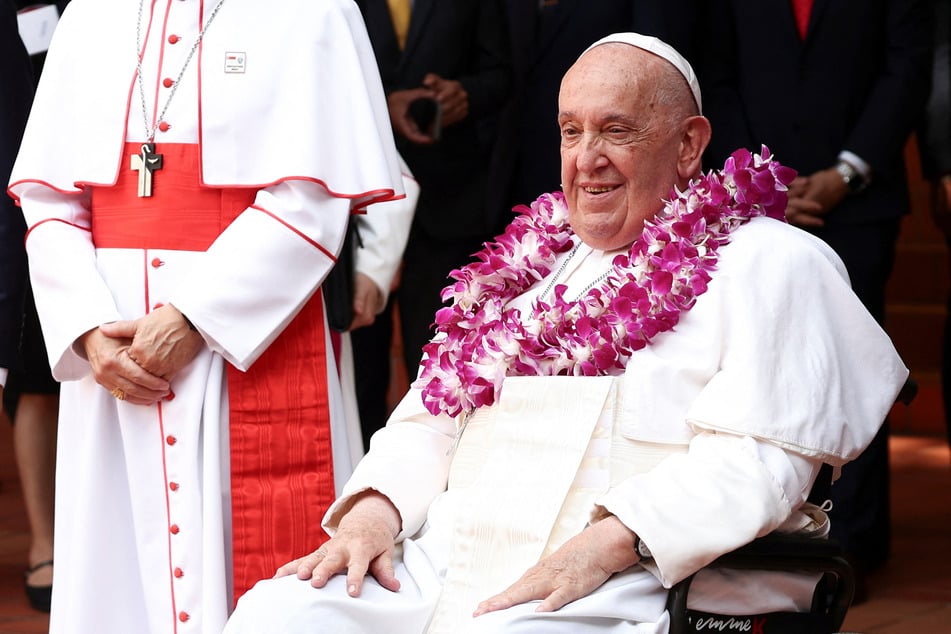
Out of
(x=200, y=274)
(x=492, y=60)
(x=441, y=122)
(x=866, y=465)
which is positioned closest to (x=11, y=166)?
(x=200, y=274)

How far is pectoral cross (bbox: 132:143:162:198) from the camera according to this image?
317 cm

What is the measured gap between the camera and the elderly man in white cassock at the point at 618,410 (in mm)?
2379

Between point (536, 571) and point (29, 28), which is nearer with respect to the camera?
point (536, 571)

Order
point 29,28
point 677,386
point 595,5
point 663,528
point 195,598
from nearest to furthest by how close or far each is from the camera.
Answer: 1. point 663,528
2. point 677,386
3. point 195,598
4. point 29,28
5. point 595,5

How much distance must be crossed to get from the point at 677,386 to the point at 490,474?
38 cm

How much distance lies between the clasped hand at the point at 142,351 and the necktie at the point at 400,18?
194 centimetres

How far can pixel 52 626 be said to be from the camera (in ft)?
10.7

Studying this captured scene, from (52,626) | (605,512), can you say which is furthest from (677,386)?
(52,626)

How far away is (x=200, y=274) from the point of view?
10.2ft

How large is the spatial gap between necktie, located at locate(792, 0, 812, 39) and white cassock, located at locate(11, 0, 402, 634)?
1679 mm

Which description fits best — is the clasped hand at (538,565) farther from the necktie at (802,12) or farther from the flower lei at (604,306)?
the necktie at (802,12)

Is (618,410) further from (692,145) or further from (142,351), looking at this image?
(142,351)

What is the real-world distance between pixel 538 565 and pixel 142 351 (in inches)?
43.2

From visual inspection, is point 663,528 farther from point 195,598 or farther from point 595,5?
point 595,5
